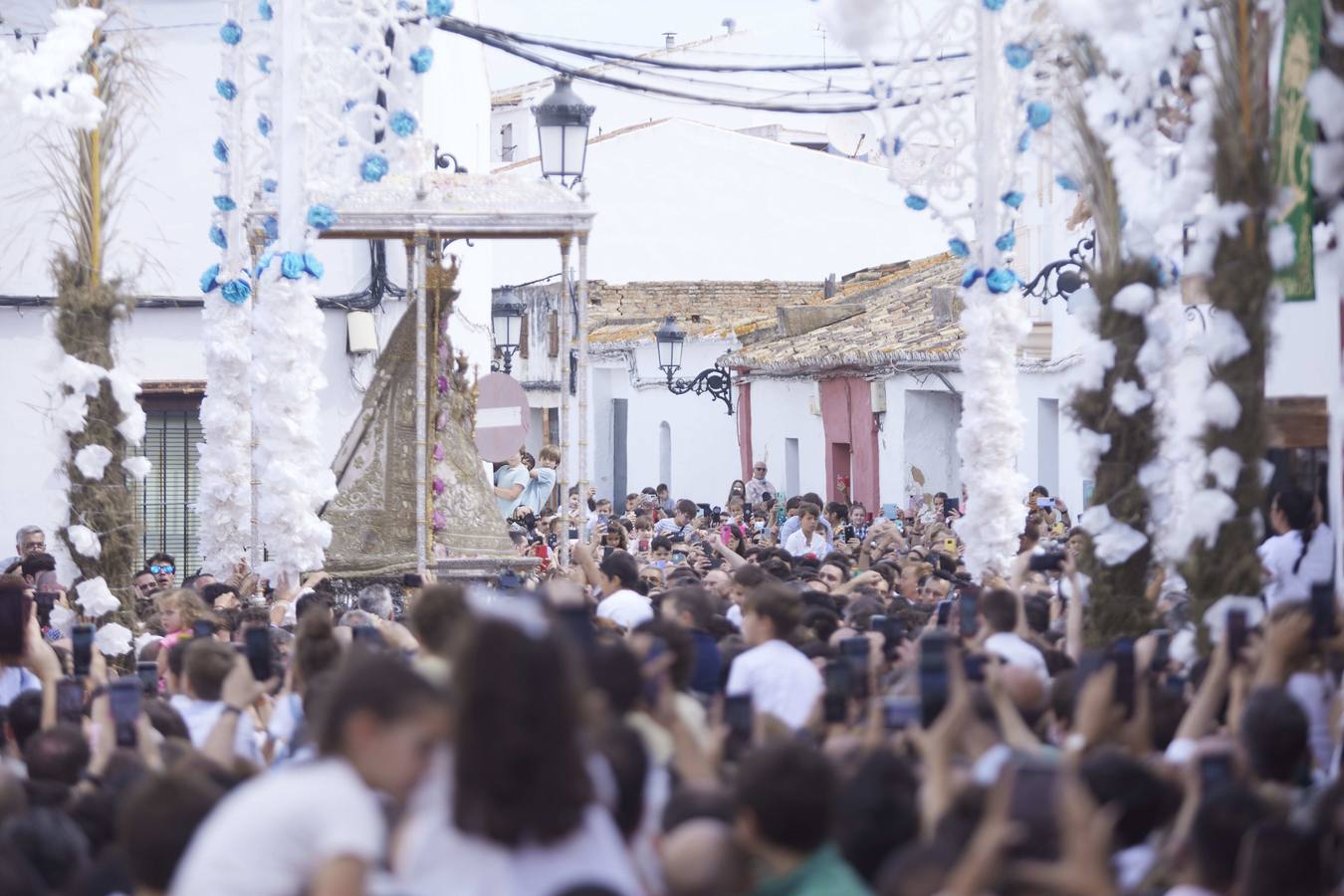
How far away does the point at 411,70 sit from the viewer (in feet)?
41.2

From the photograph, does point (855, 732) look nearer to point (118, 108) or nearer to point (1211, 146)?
point (1211, 146)

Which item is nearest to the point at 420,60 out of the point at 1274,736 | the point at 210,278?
the point at 210,278

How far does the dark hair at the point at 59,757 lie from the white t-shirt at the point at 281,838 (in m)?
1.53

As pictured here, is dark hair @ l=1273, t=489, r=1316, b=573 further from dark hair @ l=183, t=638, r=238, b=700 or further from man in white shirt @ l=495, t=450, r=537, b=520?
man in white shirt @ l=495, t=450, r=537, b=520

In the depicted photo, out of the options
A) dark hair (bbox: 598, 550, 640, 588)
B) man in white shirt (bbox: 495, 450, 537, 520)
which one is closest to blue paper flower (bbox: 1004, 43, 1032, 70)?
dark hair (bbox: 598, 550, 640, 588)

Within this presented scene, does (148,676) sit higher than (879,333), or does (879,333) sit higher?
(879,333)

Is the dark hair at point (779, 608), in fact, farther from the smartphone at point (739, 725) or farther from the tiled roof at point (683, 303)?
Answer: the tiled roof at point (683, 303)

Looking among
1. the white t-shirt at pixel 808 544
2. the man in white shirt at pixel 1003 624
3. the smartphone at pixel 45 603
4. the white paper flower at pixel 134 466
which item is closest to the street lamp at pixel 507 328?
the white t-shirt at pixel 808 544

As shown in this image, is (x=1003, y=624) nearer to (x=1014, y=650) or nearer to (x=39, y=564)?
(x=1014, y=650)

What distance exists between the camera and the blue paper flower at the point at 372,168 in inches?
468

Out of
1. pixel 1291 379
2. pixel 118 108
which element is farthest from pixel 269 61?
pixel 1291 379

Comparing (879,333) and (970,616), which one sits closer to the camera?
(970,616)

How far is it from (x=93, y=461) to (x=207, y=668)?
3233mm

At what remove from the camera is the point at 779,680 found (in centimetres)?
597
